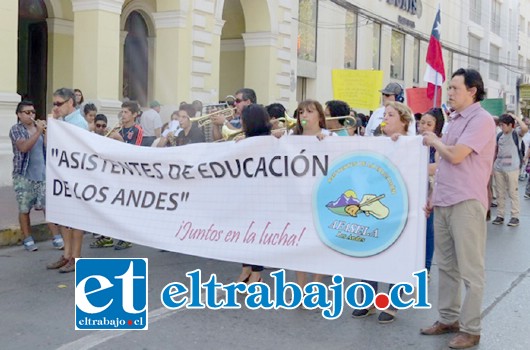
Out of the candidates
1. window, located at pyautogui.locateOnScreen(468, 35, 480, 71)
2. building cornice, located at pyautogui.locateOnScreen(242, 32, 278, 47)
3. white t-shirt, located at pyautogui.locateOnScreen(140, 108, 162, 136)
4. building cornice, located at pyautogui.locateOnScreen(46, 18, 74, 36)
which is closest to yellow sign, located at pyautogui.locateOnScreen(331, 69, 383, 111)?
white t-shirt, located at pyautogui.locateOnScreen(140, 108, 162, 136)

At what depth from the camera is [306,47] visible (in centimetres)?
2352

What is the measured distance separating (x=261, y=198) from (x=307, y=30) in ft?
60.1

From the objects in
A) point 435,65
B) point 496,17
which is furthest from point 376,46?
point 496,17

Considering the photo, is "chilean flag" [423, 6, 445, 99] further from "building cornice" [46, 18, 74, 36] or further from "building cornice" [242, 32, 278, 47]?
"building cornice" [46, 18, 74, 36]

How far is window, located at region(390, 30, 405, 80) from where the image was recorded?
103 feet

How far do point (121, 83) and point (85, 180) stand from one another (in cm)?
1246

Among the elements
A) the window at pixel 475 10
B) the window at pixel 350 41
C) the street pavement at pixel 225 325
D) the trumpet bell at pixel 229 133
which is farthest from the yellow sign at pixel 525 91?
the trumpet bell at pixel 229 133

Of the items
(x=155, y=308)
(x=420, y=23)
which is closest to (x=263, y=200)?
(x=155, y=308)

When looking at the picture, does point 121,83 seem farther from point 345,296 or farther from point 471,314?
point 471,314

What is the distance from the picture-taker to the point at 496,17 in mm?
48469

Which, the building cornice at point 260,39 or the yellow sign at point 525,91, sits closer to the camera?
the building cornice at point 260,39

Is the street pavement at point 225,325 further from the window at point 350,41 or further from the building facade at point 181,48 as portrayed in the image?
the window at point 350,41

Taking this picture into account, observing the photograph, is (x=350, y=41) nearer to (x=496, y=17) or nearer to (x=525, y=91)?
(x=525, y=91)

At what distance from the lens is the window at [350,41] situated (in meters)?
26.5
